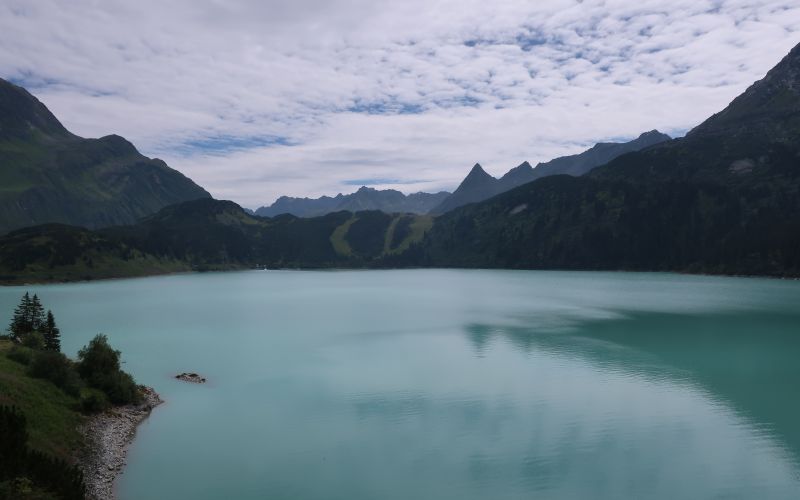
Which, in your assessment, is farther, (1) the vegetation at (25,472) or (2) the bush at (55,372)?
(2) the bush at (55,372)

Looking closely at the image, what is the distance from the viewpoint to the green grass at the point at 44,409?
32344 millimetres

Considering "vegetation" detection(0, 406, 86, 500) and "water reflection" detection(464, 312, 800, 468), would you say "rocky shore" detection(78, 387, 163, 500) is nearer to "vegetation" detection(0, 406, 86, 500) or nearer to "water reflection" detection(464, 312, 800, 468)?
"vegetation" detection(0, 406, 86, 500)

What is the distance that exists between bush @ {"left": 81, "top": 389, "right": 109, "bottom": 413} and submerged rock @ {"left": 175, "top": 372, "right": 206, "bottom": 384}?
47.1 ft

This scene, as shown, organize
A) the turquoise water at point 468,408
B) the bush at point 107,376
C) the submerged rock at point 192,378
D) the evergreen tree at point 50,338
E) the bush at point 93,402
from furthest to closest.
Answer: the evergreen tree at point 50,338 < the submerged rock at point 192,378 < the bush at point 107,376 < the bush at point 93,402 < the turquoise water at point 468,408

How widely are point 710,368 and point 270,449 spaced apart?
5147 centimetres

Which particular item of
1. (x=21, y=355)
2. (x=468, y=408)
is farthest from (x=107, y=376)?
(x=468, y=408)

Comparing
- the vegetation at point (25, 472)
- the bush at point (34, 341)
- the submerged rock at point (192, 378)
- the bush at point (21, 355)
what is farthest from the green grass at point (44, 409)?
the submerged rock at point (192, 378)

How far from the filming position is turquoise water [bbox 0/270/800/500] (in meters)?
32.0

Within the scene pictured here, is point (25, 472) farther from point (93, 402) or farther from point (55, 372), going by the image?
A: point (55, 372)

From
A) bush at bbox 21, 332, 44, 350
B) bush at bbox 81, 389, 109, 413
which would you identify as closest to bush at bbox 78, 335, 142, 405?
bush at bbox 81, 389, 109, 413

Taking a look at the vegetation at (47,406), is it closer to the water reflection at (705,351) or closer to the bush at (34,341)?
the bush at (34,341)

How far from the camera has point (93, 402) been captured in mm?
41500

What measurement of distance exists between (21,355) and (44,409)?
40.6 ft

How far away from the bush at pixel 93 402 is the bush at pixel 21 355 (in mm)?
6495
